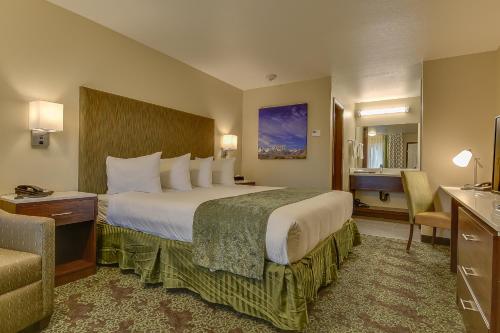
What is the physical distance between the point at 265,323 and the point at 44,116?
2.44 m

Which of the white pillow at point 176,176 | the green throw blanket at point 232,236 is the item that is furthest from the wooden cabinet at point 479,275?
the white pillow at point 176,176

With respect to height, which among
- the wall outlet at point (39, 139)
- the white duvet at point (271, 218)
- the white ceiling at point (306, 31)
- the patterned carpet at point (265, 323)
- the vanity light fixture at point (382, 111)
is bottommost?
the patterned carpet at point (265, 323)

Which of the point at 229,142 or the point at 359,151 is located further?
the point at 359,151

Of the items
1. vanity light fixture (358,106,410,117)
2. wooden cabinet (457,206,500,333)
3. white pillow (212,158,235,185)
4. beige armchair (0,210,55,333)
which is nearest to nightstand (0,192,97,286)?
beige armchair (0,210,55,333)

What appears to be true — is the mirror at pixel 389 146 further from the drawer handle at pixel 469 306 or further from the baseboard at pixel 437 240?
the drawer handle at pixel 469 306

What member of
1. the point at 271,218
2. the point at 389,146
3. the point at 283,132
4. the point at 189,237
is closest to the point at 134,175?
the point at 189,237

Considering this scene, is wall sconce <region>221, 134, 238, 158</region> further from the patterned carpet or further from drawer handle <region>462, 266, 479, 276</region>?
drawer handle <region>462, 266, 479, 276</region>

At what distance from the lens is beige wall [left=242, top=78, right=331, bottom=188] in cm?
456

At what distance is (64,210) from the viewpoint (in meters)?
2.23

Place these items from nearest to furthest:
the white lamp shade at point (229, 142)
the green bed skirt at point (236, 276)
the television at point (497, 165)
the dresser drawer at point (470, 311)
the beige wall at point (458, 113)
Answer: the dresser drawer at point (470, 311) < the green bed skirt at point (236, 276) < the television at point (497, 165) < the beige wall at point (458, 113) < the white lamp shade at point (229, 142)

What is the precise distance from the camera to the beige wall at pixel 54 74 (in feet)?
7.54

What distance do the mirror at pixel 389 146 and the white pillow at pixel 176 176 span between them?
4394 millimetres

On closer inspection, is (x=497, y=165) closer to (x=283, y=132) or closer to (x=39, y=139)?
(x=283, y=132)

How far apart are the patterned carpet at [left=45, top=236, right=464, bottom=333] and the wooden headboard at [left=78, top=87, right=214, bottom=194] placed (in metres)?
1.09
